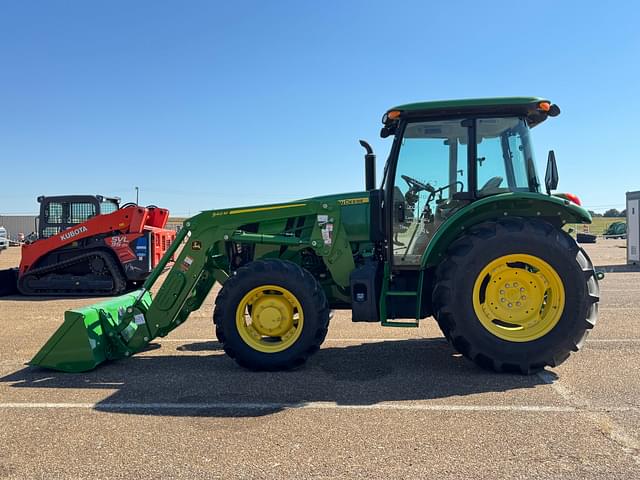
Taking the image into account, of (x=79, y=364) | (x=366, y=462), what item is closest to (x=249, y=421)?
(x=366, y=462)

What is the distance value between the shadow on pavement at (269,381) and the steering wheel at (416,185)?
1.78m

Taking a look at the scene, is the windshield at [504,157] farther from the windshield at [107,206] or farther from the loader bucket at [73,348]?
the windshield at [107,206]

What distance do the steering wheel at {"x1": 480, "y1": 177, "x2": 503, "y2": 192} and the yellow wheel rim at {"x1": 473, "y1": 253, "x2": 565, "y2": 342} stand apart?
31.0 inches

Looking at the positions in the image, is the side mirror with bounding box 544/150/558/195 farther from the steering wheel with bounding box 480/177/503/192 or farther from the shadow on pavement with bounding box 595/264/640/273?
the shadow on pavement with bounding box 595/264/640/273

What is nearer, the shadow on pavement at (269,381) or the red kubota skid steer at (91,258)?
the shadow on pavement at (269,381)

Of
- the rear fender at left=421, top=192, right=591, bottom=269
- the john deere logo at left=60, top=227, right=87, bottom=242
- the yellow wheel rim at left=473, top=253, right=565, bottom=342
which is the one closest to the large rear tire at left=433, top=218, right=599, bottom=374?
the yellow wheel rim at left=473, top=253, right=565, bottom=342

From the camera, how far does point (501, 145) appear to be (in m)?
5.47

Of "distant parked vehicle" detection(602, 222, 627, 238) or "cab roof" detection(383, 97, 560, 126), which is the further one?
"distant parked vehicle" detection(602, 222, 627, 238)

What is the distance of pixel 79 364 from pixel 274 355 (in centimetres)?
192

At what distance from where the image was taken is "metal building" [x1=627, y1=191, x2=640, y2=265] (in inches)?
710

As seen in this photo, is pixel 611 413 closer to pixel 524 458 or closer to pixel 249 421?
pixel 524 458

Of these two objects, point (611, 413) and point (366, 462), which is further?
point (611, 413)

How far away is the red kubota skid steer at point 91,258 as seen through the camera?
1194 centimetres

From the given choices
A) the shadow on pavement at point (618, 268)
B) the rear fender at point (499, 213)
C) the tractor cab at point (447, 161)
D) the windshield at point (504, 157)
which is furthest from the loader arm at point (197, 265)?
the shadow on pavement at point (618, 268)
